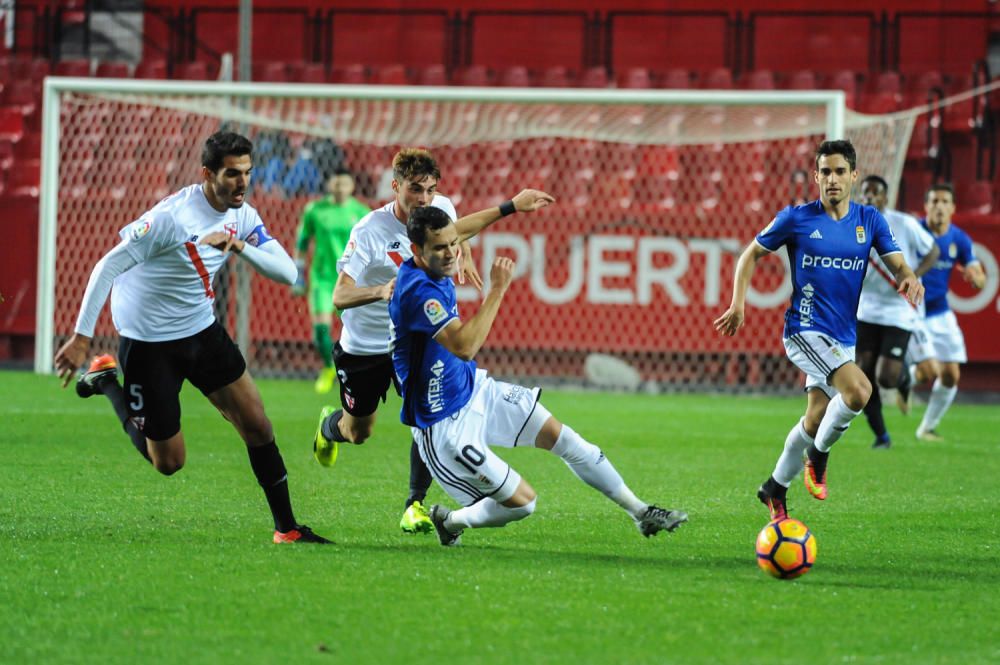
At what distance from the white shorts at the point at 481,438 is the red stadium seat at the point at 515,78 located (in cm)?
1406

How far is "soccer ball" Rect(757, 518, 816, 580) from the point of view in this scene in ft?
18.5

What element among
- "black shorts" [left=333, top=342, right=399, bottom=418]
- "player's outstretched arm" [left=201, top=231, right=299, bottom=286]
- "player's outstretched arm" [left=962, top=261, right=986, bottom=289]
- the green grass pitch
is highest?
"player's outstretched arm" [left=962, top=261, right=986, bottom=289]

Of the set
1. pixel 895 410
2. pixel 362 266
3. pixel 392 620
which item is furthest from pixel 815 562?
pixel 895 410

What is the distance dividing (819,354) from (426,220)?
267 cm

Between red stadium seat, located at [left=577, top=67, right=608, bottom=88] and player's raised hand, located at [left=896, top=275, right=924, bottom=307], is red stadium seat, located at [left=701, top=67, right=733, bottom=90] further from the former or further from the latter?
player's raised hand, located at [left=896, top=275, right=924, bottom=307]

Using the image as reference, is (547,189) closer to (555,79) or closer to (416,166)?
(555,79)

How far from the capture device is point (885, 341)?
11555 mm

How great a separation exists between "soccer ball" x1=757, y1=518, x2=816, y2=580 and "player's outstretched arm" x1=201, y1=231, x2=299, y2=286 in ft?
7.87

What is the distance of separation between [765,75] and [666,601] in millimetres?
15361

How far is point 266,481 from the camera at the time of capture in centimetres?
662

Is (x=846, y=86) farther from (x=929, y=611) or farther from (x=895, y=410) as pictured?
(x=929, y=611)

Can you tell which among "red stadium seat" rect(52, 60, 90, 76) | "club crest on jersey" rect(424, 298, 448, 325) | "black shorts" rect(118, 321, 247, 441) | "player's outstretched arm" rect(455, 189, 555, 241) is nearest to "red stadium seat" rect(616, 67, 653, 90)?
"red stadium seat" rect(52, 60, 90, 76)

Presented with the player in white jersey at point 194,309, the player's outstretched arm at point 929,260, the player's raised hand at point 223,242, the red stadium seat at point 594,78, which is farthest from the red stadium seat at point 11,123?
the player's raised hand at point 223,242

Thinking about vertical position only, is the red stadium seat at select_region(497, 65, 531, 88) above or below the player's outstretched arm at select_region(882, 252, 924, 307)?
above
